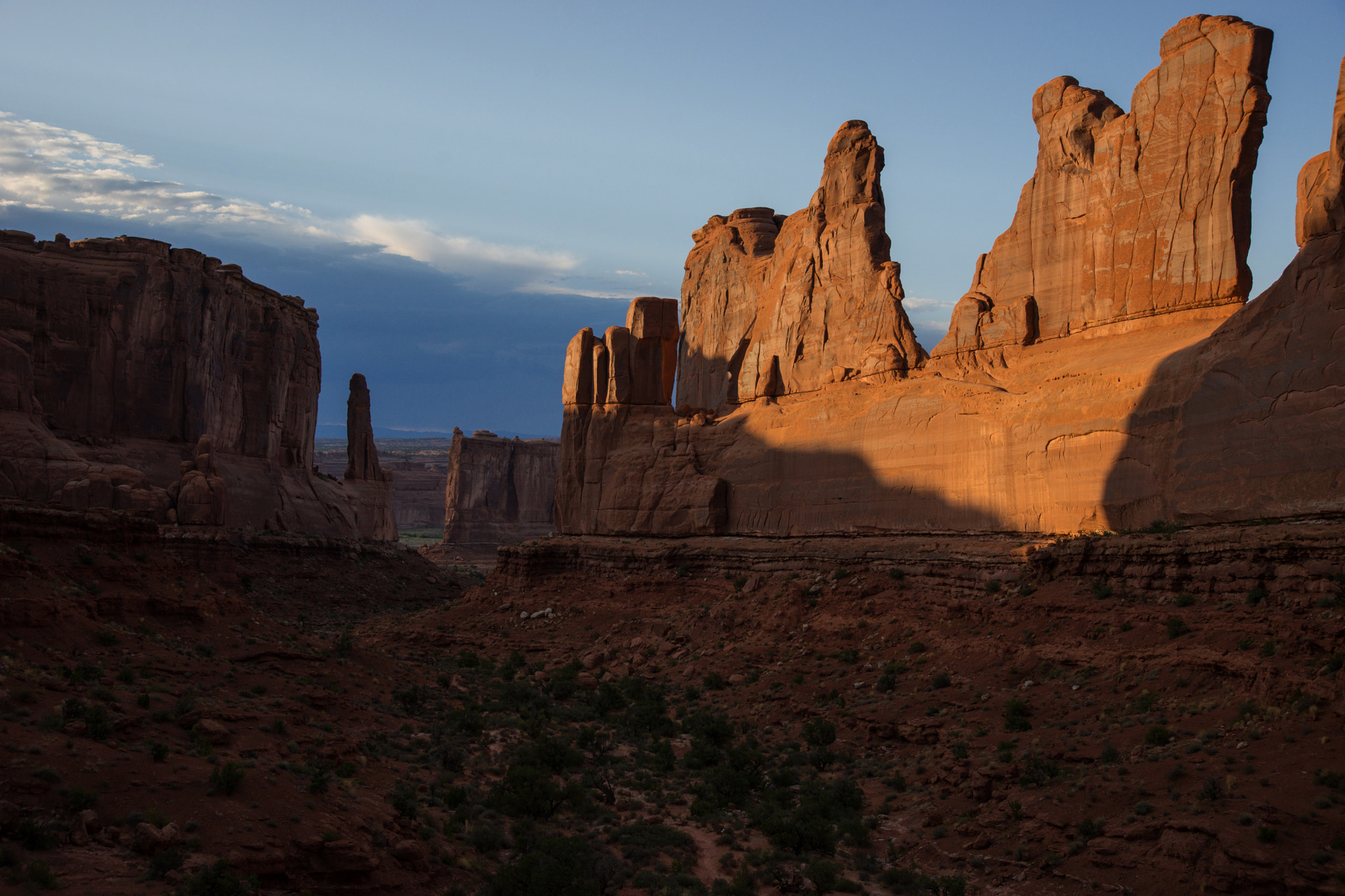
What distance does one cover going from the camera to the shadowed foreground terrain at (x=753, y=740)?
39.1 ft

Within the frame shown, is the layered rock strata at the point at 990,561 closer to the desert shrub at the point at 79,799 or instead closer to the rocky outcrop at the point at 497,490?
the desert shrub at the point at 79,799

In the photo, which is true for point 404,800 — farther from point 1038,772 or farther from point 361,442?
point 361,442

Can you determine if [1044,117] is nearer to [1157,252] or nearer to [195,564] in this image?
[1157,252]

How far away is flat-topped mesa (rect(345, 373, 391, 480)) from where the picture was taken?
235ft

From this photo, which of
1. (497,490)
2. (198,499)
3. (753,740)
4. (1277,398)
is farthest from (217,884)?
(497,490)

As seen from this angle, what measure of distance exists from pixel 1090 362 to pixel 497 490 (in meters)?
91.3

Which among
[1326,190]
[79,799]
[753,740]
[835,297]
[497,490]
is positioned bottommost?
[753,740]

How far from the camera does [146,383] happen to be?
177 feet

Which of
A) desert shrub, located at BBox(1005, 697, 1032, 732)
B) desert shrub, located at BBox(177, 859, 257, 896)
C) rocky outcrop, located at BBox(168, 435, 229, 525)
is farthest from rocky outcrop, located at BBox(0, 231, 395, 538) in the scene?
desert shrub, located at BBox(1005, 697, 1032, 732)

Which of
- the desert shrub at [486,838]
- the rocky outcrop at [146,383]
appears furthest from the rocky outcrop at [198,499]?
the desert shrub at [486,838]

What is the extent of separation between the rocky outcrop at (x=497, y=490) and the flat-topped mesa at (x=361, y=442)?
30.6 meters

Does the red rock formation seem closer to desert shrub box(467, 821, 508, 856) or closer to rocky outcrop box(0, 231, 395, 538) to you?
desert shrub box(467, 821, 508, 856)

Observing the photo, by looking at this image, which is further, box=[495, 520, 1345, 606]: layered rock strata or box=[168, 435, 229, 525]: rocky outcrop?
box=[168, 435, 229, 525]: rocky outcrop

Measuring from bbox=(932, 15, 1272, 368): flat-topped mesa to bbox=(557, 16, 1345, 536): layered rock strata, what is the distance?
0.17ft
